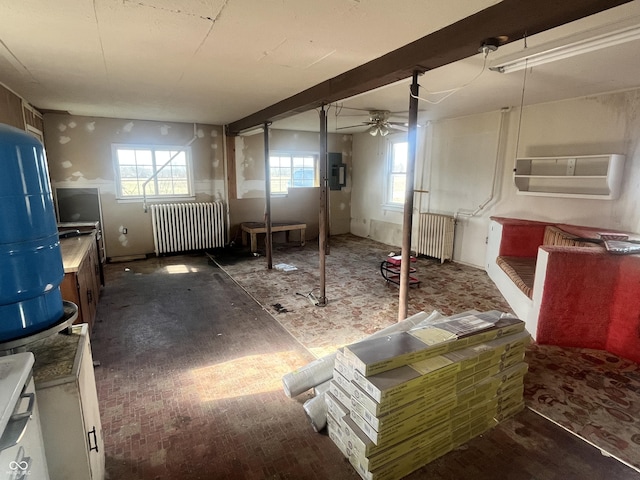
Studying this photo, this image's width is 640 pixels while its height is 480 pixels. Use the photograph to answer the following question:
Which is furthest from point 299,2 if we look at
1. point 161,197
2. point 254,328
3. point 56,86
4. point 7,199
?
point 161,197

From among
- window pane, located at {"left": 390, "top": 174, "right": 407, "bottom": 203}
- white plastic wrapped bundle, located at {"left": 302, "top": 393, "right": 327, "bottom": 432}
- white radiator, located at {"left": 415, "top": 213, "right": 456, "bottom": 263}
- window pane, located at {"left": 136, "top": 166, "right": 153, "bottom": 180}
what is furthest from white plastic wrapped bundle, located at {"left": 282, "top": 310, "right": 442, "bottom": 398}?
window pane, located at {"left": 136, "top": 166, "right": 153, "bottom": 180}

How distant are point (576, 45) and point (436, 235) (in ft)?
13.5

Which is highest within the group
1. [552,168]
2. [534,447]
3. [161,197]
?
[552,168]

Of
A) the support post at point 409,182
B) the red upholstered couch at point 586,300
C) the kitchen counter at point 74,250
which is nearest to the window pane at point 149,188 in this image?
the kitchen counter at point 74,250

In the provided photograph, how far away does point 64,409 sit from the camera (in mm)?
1264

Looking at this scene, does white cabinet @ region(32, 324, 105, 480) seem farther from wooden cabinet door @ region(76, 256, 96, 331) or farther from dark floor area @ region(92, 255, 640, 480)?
wooden cabinet door @ region(76, 256, 96, 331)

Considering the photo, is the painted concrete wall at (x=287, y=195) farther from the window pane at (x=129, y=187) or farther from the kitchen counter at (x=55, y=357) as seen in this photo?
the kitchen counter at (x=55, y=357)

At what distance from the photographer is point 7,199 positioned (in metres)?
1.16

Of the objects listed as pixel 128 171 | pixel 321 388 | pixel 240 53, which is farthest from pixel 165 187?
pixel 321 388

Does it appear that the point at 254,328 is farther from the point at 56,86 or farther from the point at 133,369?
the point at 56,86

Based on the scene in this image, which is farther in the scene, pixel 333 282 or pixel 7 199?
pixel 333 282

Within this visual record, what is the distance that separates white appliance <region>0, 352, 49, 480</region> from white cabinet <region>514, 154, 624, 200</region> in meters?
5.07

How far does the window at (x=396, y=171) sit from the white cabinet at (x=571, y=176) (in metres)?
2.60

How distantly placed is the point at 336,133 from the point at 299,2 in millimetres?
6299
